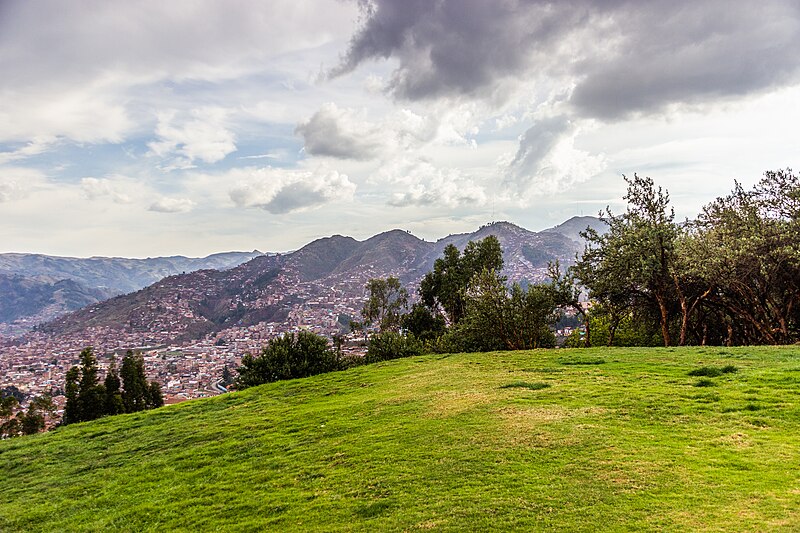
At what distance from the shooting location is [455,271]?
163 ft

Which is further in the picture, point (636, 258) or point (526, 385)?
point (636, 258)

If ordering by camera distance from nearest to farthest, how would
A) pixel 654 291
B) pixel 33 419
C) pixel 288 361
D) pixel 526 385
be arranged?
1. pixel 526 385
2. pixel 654 291
3. pixel 288 361
4. pixel 33 419

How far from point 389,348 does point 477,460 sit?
2819 centimetres

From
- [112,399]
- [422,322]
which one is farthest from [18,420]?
[422,322]

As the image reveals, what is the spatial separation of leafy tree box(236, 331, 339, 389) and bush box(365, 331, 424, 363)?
4.79 meters

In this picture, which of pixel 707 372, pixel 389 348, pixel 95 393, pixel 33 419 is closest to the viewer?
pixel 707 372

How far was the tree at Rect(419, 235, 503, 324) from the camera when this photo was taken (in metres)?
48.9

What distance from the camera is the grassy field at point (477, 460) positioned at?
6727 millimetres

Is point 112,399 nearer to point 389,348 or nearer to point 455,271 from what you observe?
point 389,348

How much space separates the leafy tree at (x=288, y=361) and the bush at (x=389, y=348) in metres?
4.79

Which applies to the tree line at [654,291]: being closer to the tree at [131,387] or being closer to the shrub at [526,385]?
the shrub at [526,385]

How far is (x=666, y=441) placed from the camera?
898 centimetres

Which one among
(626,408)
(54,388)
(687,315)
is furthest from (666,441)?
(54,388)

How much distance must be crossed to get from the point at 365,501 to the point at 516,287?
1066 inches
